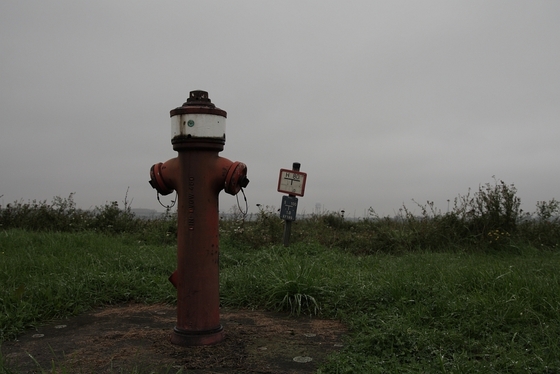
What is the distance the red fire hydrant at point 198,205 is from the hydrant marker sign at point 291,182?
15.1 ft

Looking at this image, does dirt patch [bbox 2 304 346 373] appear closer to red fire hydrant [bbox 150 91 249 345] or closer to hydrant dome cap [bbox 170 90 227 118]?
red fire hydrant [bbox 150 91 249 345]

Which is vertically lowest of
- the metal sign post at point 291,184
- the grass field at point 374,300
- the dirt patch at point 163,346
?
→ the dirt patch at point 163,346

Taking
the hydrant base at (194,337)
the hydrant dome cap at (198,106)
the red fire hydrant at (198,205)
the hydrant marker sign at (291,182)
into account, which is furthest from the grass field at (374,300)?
the hydrant marker sign at (291,182)

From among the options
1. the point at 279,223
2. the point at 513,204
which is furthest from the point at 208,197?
the point at 513,204

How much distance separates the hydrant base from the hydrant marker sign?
15.4 ft

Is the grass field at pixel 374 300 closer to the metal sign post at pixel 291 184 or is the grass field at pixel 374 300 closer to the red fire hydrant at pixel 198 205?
the red fire hydrant at pixel 198 205

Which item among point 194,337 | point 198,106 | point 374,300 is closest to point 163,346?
point 194,337

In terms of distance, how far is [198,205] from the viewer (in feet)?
10.5

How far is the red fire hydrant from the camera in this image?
10.4 feet

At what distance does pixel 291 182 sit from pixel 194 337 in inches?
191

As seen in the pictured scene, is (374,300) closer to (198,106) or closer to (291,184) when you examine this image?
(198,106)

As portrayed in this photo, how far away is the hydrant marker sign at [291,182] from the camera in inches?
308

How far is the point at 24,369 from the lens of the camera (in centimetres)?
276

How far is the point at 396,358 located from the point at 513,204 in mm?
6584
